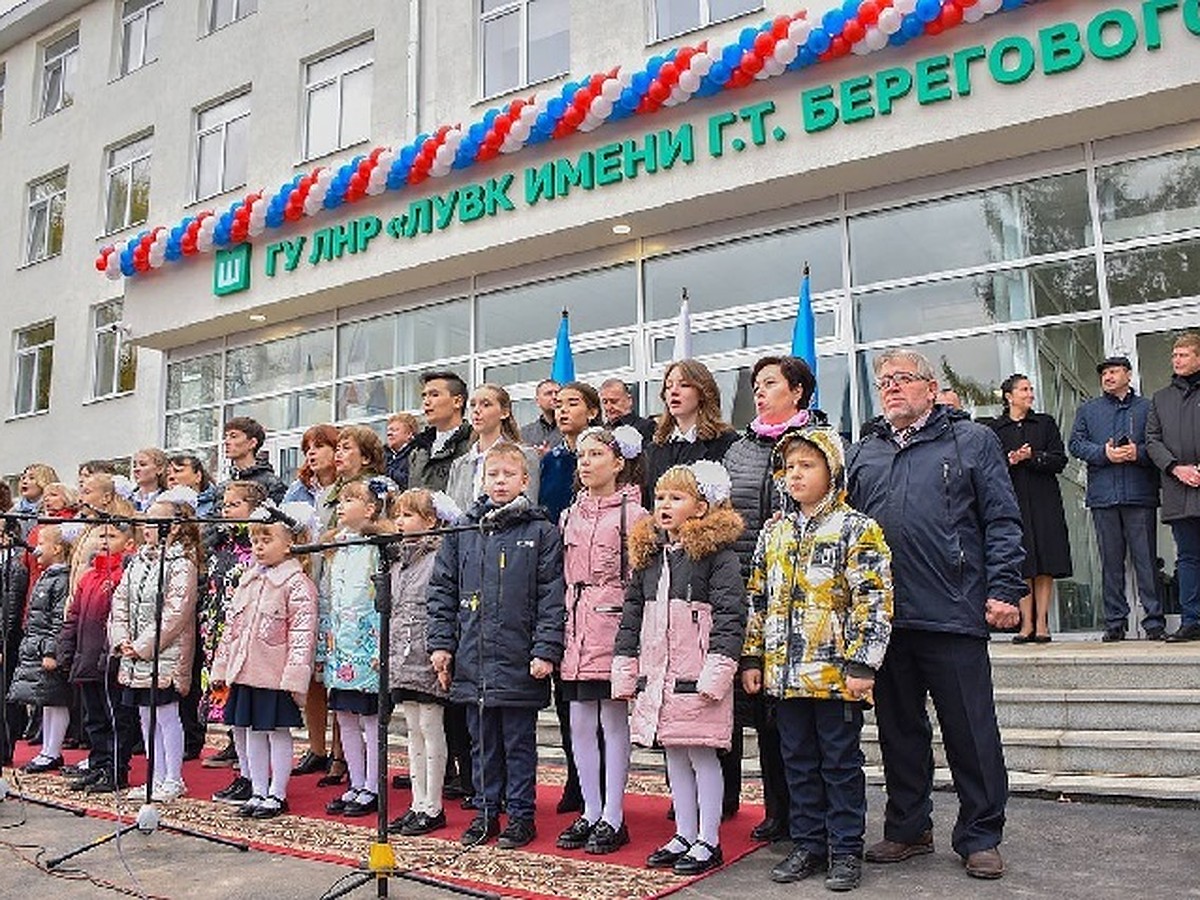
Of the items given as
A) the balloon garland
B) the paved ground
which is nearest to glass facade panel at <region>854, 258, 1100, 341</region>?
the balloon garland

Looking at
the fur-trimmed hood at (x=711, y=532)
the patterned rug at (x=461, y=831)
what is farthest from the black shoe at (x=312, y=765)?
the fur-trimmed hood at (x=711, y=532)

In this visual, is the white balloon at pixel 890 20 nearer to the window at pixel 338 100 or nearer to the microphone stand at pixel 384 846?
the microphone stand at pixel 384 846

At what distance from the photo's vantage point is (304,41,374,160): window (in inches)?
509

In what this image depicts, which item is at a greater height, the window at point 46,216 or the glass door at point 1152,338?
the window at point 46,216

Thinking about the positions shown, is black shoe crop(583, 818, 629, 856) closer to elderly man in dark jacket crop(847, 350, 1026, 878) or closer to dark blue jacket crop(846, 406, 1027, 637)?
elderly man in dark jacket crop(847, 350, 1026, 878)

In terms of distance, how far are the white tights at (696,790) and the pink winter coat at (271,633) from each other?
6.85 feet

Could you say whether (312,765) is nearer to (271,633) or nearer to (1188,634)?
(271,633)

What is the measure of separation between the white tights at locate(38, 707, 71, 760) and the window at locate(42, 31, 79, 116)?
14485mm

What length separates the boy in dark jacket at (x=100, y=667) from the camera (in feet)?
20.8

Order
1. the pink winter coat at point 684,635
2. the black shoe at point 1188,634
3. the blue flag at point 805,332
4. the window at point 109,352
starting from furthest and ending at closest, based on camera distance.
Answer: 1. the window at point 109,352
2. the blue flag at point 805,332
3. the black shoe at point 1188,634
4. the pink winter coat at point 684,635

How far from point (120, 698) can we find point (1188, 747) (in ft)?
18.9

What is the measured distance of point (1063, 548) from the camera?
750 centimetres

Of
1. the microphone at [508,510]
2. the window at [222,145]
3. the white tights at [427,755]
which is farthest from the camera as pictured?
the window at [222,145]

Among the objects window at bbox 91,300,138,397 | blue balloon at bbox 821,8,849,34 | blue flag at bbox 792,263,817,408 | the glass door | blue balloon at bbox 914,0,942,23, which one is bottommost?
the glass door
